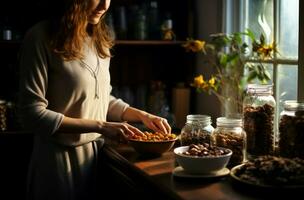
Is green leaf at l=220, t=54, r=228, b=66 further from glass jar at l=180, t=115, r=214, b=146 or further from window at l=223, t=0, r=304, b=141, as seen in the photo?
glass jar at l=180, t=115, r=214, b=146

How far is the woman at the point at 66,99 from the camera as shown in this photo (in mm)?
1737

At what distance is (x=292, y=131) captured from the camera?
5.23 ft

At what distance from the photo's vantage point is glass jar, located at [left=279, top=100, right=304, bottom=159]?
158 cm

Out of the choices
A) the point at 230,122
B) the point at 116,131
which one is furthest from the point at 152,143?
the point at 230,122

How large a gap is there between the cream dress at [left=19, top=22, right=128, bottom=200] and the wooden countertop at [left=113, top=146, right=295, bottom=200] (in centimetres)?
27

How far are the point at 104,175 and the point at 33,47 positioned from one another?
605 mm

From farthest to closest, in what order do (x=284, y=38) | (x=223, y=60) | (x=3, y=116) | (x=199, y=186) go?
→ (x=3, y=116) → (x=223, y=60) → (x=284, y=38) → (x=199, y=186)

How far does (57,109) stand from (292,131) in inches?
32.4

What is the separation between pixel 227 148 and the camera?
1648 millimetres

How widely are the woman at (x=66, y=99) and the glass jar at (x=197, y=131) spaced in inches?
7.0

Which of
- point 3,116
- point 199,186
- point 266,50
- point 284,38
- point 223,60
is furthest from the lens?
point 3,116

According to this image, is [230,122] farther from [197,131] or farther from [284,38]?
[284,38]

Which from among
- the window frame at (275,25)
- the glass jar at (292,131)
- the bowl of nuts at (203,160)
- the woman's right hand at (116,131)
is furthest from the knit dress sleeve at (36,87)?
the window frame at (275,25)

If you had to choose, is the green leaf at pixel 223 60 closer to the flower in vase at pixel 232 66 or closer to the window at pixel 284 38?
the flower in vase at pixel 232 66
